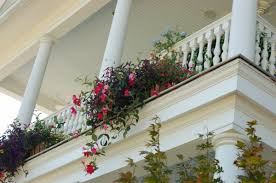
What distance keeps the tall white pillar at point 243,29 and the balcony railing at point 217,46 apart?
0.74ft

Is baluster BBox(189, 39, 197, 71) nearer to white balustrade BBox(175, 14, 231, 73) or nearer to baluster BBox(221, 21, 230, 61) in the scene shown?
white balustrade BBox(175, 14, 231, 73)

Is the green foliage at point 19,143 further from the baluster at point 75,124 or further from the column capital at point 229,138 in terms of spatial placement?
the column capital at point 229,138

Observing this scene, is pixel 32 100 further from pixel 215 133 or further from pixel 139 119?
pixel 215 133

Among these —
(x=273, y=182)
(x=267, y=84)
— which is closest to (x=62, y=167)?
(x=267, y=84)

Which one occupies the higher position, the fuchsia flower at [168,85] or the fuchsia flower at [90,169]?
the fuchsia flower at [168,85]

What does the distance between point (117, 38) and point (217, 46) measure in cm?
204

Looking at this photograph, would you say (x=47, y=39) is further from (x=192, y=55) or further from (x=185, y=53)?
(x=192, y=55)

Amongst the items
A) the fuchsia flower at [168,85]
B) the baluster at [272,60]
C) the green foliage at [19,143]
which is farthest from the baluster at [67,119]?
the baluster at [272,60]

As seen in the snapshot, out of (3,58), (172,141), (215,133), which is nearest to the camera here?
(215,133)

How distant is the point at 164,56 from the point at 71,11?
397 centimetres

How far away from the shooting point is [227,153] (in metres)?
5.48

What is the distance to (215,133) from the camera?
575cm

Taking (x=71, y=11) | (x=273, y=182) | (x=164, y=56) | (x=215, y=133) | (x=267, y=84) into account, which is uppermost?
(x=71, y=11)

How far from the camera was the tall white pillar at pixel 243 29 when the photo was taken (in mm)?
6000
